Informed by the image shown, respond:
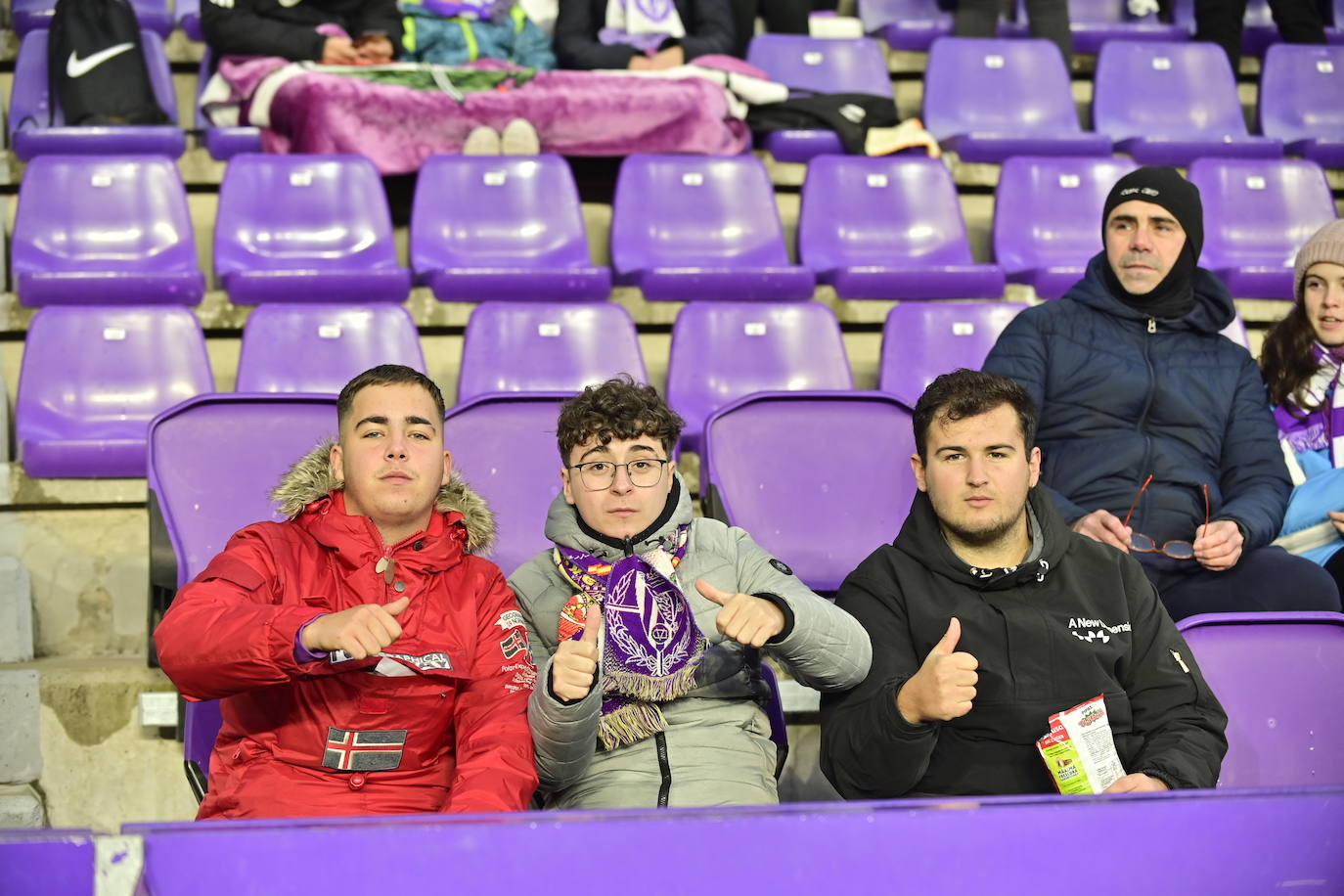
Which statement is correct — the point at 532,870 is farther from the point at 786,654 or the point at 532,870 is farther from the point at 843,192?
the point at 843,192

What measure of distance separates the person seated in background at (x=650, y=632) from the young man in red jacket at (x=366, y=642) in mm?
103

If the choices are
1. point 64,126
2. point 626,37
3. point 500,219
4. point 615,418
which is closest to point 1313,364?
point 615,418

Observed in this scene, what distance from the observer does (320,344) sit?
3.65 meters

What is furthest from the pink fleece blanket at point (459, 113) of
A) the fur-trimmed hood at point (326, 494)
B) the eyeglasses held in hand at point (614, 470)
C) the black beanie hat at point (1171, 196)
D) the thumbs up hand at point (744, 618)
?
the thumbs up hand at point (744, 618)

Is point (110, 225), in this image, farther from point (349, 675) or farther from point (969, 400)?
point (969, 400)

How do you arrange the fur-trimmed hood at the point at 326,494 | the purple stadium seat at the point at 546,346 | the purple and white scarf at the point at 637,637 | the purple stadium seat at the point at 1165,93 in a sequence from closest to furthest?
the purple and white scarf at the point at 637,637 → the fur-trimmed hood at the point at 326,494 → the purple stadium seat at the point at 546,346 → the purple stadium seat at the point at 1165,93

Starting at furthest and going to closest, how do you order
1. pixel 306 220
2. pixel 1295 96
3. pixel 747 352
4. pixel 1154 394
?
pixel 1295 96, pixel 306 220, pixel 747 352, pixel 1154 394

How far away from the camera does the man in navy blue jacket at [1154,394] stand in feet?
9.40

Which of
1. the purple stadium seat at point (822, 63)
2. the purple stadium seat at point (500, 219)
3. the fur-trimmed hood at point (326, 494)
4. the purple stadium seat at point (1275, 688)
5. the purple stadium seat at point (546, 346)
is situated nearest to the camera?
the fur-trimmed hood at point (326, 494)

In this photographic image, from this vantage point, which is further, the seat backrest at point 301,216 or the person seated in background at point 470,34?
the person seated in background at point 470,34

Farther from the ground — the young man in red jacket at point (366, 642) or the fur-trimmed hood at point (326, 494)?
the fur-trimmed hood at point (326, 494)

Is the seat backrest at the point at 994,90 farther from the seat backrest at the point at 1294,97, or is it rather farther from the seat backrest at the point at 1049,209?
the seat backrest at the point at 1294,97

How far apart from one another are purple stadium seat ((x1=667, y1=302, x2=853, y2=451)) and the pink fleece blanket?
1.08 metres

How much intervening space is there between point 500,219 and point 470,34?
100 cm
